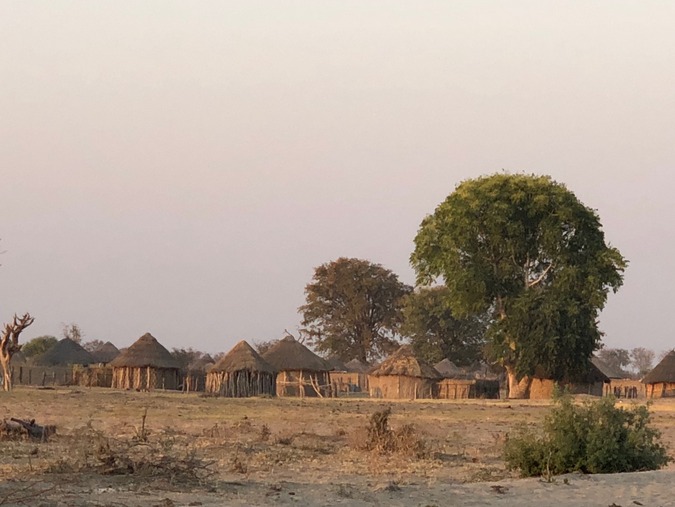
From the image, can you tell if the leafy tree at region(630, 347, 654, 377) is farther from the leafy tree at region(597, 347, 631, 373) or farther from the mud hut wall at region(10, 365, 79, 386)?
the mud hut wall at region(10, 365, 79, 386)

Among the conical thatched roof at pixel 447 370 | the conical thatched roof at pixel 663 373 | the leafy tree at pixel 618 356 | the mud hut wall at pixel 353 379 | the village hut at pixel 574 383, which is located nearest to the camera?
the village hut at pixel 574 383

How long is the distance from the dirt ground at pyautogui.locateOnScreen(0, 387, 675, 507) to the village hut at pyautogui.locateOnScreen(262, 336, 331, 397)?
24396mm

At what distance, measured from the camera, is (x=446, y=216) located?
47.6 meters

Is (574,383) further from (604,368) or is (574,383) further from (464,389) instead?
(604,368)

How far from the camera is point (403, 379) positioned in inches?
1975

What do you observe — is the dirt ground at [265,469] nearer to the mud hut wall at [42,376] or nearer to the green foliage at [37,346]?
the mud hut wall at [42,376]

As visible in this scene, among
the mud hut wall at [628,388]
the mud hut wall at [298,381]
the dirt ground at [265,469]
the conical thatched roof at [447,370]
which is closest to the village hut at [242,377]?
the mud hut wall at [298,381]

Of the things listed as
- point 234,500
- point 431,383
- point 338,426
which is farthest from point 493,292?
point 234,500

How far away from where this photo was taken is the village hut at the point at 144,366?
2004 inches

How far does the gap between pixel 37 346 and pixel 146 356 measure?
28.3 m

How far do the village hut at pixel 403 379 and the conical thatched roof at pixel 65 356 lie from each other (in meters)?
19.7

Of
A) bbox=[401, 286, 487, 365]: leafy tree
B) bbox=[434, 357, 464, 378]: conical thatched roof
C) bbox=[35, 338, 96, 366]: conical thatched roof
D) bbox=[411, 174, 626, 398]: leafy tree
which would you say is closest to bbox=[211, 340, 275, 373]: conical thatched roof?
bbox=[411, 174, 626, 398]: leafy tree

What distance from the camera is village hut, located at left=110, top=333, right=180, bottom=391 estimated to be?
50.9 m

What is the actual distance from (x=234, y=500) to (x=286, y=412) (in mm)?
17764
